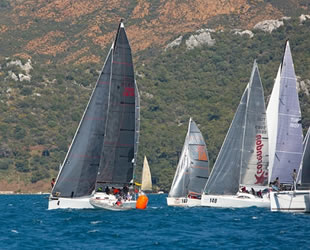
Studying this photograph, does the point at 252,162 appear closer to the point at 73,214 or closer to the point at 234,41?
the point at 73,214

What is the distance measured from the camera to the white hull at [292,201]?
47797 mm

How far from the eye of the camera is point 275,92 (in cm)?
5619

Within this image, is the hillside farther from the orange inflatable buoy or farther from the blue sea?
the blue sea

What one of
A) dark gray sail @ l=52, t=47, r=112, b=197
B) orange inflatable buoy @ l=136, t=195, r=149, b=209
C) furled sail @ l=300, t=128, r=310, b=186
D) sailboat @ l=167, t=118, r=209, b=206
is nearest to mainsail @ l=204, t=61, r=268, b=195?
sailboat @ l=167, t=118, r=209, b=206

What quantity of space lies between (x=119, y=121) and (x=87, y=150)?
2698 millimetres

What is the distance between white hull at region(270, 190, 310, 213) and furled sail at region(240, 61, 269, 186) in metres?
9.90

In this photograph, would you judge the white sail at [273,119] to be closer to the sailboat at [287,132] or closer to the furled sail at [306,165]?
the sailboat at [287,132]

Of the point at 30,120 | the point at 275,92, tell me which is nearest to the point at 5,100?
the point at 30,120

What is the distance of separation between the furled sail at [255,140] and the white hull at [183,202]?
4571mm

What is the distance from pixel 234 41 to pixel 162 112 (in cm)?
4165

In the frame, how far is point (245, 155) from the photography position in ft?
196

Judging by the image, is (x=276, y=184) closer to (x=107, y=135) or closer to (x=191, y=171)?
(x=107, y=135)

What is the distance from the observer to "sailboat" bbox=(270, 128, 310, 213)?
46.7 metres

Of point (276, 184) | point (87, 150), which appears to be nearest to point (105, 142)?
point (87, 150)
